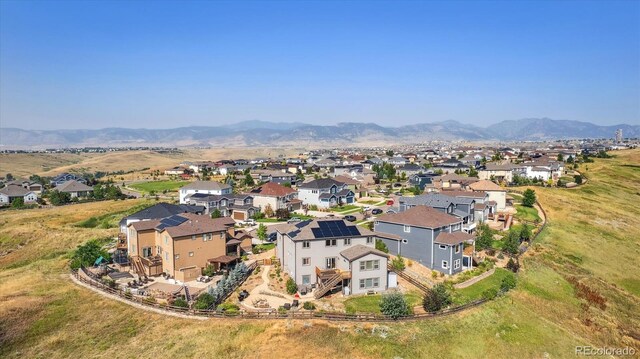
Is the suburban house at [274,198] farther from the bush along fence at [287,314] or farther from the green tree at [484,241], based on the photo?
the bush along fence at [287,314]

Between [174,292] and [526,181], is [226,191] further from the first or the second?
[526,181]

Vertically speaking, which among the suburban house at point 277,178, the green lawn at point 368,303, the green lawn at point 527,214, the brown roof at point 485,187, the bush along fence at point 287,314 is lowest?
the green lawn at point 368,303

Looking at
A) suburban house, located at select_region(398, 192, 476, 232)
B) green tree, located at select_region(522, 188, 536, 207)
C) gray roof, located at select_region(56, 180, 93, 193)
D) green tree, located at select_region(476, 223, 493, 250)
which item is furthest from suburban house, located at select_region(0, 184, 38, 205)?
green tree, located at select_region(522, 188, 536, 207)

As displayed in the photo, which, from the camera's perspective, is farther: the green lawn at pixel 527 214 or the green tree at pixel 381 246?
the green lawn at pixel 527 214

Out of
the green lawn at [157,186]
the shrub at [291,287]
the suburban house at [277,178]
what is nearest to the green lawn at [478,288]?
the shrub at [291,287]

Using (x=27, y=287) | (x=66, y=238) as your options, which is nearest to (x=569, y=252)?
(x=27, y=287)

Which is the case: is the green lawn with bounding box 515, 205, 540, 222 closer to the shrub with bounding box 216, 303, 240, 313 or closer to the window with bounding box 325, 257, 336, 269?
the window with bounding box 325, 257, 336, 269

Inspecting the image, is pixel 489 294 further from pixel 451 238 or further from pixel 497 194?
pixel 497 194
